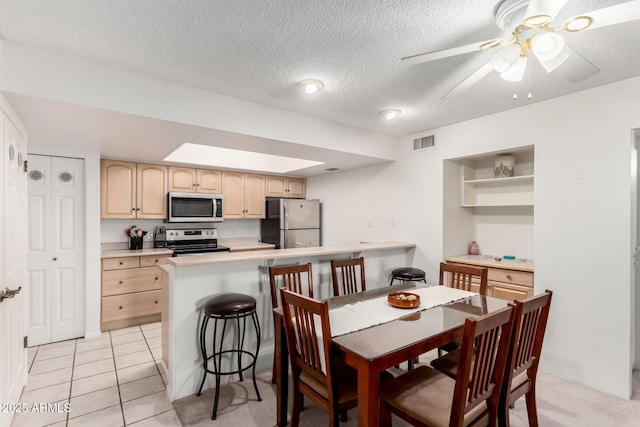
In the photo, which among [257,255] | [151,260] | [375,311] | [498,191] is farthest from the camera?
[151,260]

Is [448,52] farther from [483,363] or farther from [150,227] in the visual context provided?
[150,227]

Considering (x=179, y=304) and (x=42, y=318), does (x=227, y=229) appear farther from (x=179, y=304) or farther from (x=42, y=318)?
(x=179, y=304)

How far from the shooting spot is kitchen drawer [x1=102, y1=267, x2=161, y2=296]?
3.70 meters

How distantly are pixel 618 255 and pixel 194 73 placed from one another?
352 centimetres

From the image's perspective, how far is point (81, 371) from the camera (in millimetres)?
2777

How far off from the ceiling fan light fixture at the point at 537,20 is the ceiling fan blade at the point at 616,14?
0.44 feet

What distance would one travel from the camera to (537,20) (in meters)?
1.29

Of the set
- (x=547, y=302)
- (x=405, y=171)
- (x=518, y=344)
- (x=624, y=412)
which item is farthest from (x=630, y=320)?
(x=405, y=171)

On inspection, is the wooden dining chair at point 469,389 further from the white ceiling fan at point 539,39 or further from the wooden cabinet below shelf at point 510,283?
the wooden cabinet below shelf at point 510,283

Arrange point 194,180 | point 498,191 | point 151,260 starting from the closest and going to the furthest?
point 498,191 → point 151,260 → point 194,180

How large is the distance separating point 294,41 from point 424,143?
2435mm

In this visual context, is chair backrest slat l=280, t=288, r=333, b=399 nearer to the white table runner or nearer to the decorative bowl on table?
the white table runner

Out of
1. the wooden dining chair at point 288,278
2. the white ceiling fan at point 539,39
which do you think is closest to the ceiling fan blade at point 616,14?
the white ceiling fan at point 539,39

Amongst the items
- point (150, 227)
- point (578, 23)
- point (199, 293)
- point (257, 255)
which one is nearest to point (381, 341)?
point (257, 255)
